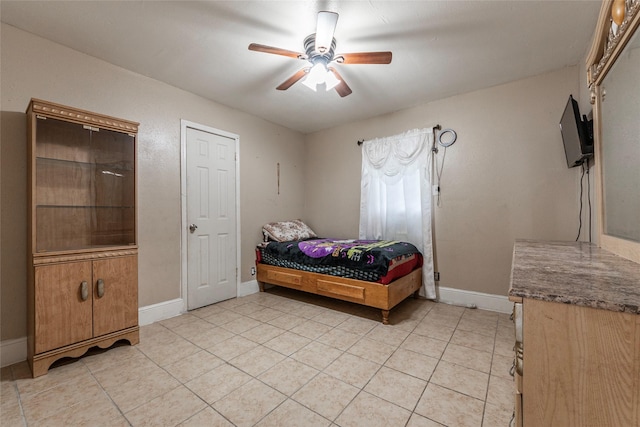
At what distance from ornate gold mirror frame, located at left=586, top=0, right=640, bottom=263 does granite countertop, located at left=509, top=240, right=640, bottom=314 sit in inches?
10.2

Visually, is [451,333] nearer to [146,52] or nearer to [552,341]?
[552,341]

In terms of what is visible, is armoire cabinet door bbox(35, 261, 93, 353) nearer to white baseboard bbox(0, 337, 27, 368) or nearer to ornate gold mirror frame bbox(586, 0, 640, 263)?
white baseboard bbox(0, 337, 27, 368)

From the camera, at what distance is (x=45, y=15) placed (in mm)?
1860

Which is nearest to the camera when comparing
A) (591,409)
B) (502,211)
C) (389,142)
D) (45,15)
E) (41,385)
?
(591,409)

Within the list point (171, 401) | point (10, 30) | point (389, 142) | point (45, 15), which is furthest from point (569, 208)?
point (10, 30)

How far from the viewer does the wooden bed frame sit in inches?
102

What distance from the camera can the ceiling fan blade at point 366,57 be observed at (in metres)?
1.91

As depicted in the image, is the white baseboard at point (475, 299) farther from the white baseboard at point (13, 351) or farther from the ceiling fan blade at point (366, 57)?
the white baseboard at point (13, 351)

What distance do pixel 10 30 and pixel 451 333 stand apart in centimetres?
448

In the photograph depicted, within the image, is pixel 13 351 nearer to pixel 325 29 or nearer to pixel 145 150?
pixel 145 150

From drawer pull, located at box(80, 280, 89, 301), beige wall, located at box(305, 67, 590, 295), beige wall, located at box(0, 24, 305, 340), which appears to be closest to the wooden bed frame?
beige wall, located at box(0, 24, 305, 340)

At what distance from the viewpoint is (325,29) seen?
5.67 ft

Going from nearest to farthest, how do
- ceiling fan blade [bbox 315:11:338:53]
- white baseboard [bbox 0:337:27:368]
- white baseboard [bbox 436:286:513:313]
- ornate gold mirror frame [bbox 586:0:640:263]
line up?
1. ornate gold mirror frame [bbox 586:0:640:263]
2. ceiling fan blade [bbox 315:11:338:53]
3. white baseboard [bbox 0:337:27:368]
4. white baseboard [bbox 436:286:513:313]

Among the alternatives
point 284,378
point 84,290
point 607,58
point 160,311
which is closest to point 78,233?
point 84,290
